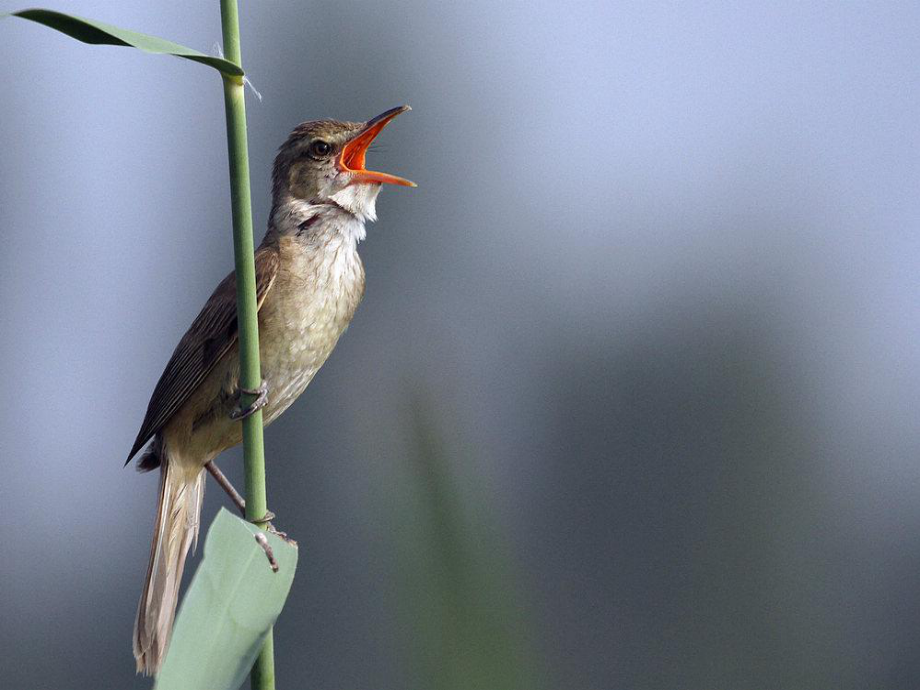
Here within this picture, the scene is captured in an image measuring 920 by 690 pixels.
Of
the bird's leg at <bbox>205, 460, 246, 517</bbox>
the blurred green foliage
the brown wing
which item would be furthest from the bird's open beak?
the blurred green foliage

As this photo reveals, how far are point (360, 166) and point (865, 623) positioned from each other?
17586 millimetres

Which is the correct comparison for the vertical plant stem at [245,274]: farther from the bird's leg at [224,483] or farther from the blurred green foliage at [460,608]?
the bird's leg at [224,483]

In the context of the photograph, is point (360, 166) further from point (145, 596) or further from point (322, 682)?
point (322, 682)

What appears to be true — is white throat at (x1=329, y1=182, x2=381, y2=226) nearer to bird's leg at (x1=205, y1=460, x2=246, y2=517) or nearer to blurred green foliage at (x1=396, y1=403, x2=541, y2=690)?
bird's leg at (x1=205, y1=460, x2=246, y2=517)

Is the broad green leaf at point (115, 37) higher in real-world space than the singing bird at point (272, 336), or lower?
higher

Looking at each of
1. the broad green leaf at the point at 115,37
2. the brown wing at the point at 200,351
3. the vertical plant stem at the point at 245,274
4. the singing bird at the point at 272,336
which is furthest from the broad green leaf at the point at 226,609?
the brown wing at the point at 200,351

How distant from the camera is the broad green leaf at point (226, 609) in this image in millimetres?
1084

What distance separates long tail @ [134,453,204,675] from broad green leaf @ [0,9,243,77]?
5.72 feet

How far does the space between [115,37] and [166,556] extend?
204 centimetres

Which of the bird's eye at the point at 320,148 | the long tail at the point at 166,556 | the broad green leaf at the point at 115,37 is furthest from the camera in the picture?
the bird's eye at the point at 320,148

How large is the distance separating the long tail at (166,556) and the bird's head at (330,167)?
2.84ft

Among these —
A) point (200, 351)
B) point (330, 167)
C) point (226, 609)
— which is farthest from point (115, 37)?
point (330, 167)

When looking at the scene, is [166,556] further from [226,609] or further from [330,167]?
[226,609]

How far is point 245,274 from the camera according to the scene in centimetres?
132
